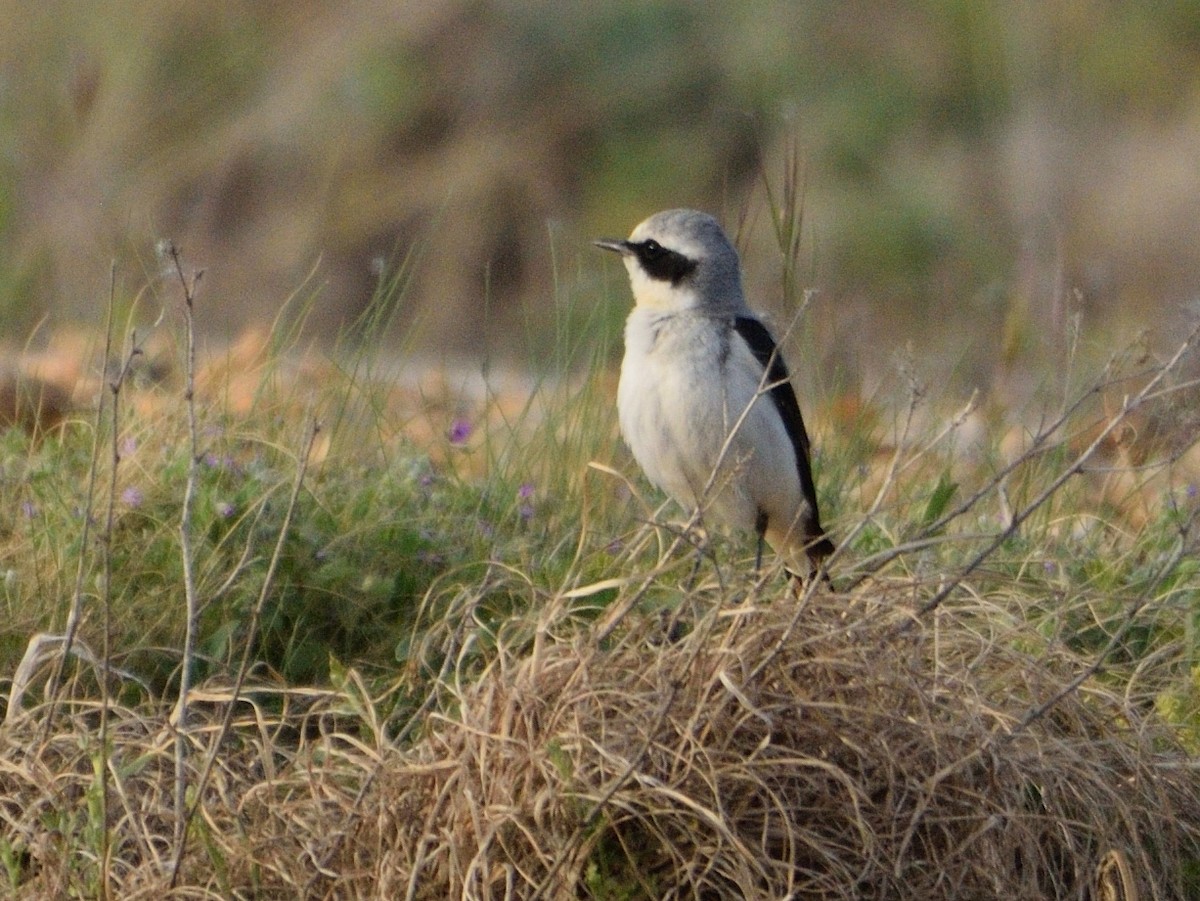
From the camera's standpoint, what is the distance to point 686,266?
5.79 metres

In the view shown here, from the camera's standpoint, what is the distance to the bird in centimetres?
550

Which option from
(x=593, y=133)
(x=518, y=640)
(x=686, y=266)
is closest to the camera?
(x=518, y=640)

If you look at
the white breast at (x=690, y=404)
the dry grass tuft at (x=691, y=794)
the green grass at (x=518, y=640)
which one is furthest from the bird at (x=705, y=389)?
the dry grass tuft at (x=691, y=794)

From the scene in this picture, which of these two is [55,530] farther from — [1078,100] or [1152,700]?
[1078,100]

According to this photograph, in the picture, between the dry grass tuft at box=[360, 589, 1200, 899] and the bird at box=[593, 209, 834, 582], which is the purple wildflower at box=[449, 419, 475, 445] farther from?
the dry grass tuft at box=[360, 589, 1200, 899]

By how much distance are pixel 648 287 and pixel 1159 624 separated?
170 centimetres

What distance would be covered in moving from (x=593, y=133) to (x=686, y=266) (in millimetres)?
8173

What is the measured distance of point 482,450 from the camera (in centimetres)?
666

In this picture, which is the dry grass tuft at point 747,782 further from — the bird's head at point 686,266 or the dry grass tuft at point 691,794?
the bird's head at point 686,266

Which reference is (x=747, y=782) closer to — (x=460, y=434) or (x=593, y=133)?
(x=460, y=434)

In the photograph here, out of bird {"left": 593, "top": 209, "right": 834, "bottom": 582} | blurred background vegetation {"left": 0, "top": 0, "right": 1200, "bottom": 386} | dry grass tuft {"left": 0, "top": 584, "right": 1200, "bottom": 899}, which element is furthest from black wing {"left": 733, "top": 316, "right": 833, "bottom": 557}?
blurred background vegetation {"left": 0, "top": 0, "right": 1200, "bottom": 386}

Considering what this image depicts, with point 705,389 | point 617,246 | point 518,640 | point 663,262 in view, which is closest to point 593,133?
point 617,246

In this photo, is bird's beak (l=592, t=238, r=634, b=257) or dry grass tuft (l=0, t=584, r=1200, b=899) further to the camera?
bird's beak (l=592, t=238, r=634, b=257)

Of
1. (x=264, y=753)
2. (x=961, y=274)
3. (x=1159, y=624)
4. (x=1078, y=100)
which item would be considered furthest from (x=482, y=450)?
(x=1078, y=100)
